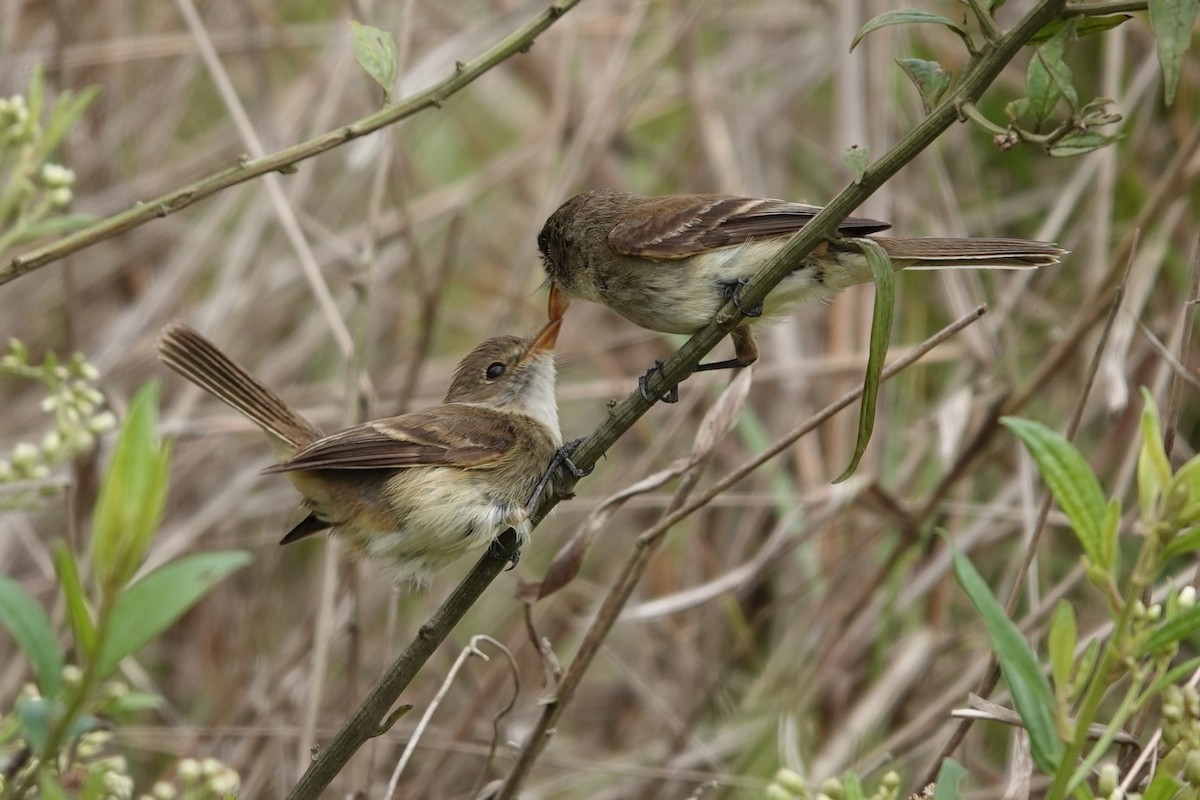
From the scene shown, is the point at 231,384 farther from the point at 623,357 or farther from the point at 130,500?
the point at 623,357

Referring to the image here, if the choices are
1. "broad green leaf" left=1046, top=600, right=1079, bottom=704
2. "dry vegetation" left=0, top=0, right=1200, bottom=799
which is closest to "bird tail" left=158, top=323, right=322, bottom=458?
"dry vegetation" left=0, top=0, right=1200, bottom=799

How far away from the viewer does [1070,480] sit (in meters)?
1.78

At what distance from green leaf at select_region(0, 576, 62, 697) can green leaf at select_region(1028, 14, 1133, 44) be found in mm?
1674

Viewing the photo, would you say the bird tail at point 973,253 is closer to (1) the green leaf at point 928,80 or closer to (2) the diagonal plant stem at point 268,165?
(1) the green leaf at point 928,80

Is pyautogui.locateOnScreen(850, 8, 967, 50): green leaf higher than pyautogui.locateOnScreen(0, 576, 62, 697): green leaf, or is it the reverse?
pyautogui.locateOnScreen(850, 8, 967, 50): green leaf

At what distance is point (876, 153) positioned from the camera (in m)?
5.51

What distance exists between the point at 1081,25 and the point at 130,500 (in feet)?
5.48

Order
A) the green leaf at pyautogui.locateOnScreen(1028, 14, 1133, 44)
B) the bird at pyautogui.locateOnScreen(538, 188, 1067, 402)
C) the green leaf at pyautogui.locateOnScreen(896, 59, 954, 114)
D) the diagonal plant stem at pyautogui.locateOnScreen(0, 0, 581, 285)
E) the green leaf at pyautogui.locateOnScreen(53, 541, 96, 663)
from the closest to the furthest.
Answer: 1. the green leaf at pyautogui.locateOnScreen(53, 541, 96, 663)
2. the green leaf at pyautogui.locateOnScreen(1028, 14, 1133, 44)
3. the green leaf at pyautogui.locateOnScreen(896, 59, 954, 114)
4. the diagonal plant stem at pyautogui.locateOnScreen(0, 0, 581, 285)
5. the bird at pyautogui.locateOnScreen(538, 188, 1067, 402)

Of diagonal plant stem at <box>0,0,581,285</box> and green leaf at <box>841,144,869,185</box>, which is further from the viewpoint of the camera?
diagonal plant stem at <box>0,0,581,285</box>

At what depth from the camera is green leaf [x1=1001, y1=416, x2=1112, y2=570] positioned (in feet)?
5.77

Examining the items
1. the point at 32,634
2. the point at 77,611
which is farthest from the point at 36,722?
the point at 77,611

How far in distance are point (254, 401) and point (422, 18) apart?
375 cm

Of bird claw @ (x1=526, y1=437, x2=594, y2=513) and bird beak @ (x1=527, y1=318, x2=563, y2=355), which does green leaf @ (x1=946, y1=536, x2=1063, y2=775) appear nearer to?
bird claw @ (x1=526, y1=437, x2=594, y2=513)

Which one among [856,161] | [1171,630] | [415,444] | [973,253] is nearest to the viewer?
[1171,630]
